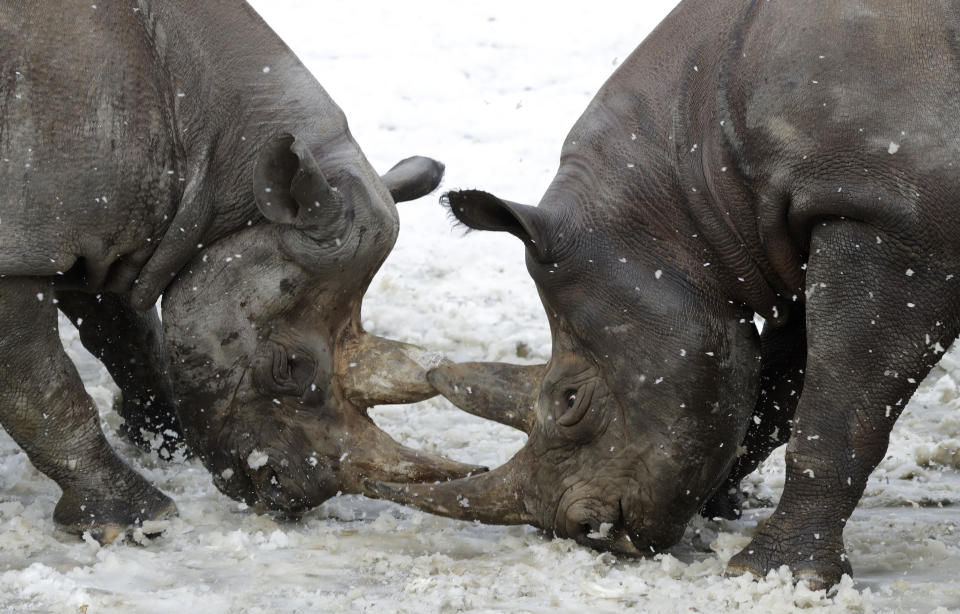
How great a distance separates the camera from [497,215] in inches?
200

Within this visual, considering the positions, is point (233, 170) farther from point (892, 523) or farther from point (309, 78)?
point (892, 523)

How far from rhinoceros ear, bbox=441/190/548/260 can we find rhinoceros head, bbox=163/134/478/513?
25.9 inches

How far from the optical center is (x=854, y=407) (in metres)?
4.82

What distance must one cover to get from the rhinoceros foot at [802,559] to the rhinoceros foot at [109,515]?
7.03 ft

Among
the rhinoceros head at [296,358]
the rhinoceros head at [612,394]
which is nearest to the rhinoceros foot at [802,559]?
the rhinoceros head at [612,394]

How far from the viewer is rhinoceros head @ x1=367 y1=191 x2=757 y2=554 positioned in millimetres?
5152

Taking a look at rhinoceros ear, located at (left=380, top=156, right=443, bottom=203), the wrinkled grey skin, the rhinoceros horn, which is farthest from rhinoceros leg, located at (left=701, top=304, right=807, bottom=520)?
rhinoceros ear, located at (left=380, top=156, right=443, bottom=203)

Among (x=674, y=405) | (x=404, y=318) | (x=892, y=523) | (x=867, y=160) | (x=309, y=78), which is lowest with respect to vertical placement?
(x=404, y=318)

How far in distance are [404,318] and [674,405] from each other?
351 centimetres

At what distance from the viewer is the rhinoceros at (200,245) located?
5.27 m

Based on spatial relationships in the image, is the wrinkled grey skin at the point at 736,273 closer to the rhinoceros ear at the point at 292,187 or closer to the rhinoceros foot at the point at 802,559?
the rhinoceros foot at the point at 802,559

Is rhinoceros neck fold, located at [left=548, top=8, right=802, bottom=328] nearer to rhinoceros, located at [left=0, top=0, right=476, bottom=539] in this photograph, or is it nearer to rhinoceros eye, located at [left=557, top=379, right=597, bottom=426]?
rhinoceros eye, located at [left=557, top=379, right=597, bottom=426]

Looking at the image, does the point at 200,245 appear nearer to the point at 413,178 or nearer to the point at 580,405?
the point at 413,178

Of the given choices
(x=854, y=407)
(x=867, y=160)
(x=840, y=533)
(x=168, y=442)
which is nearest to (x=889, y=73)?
(x=867, y=160)
